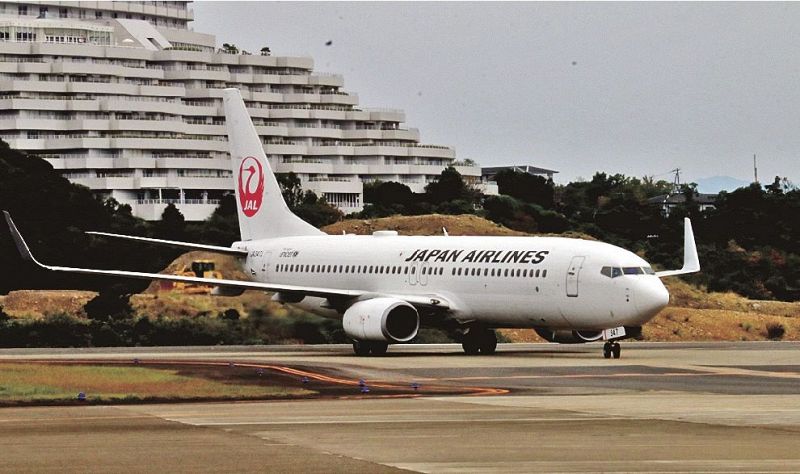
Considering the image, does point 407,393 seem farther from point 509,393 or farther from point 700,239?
point 700,239

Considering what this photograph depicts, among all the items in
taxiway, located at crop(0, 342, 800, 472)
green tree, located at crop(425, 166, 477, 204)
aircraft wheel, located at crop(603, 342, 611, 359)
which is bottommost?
taxiway, located at crop(0, 342, 800, 472)

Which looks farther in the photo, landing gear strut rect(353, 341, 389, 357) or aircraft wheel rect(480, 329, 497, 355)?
aircraft wheel rect(480, 329, 497, 355)

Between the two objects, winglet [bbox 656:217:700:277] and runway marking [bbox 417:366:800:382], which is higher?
winglet [bbox 656:217:700:277]

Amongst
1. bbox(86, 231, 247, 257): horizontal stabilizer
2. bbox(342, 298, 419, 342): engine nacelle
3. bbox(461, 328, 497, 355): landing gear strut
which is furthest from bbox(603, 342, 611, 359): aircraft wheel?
bbox(86, 231, 247, 257): horizontal stabilizer

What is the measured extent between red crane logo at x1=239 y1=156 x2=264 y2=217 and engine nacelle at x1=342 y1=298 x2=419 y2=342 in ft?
38.4

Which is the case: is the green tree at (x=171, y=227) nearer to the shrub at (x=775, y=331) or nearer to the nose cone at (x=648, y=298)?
the shrub at (x=775, y=331)

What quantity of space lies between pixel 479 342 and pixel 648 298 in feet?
23.6

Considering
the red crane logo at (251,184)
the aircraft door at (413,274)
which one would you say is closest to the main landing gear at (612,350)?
the aircraft door at (413,274)

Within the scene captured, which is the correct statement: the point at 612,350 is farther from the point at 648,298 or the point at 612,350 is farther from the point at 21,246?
the point at 21,246

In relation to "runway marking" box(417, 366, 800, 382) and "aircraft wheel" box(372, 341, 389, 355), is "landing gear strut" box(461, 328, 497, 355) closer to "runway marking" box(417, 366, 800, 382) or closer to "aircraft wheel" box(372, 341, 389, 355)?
"aircraft wheel" box(372, 341, 389, 355)

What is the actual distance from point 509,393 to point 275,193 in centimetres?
2906

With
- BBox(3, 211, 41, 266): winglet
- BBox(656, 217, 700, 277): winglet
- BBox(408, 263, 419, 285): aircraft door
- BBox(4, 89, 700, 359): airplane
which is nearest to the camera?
BBox(4, 89, 700, 359): airplane

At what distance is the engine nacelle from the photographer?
51031 millimetres

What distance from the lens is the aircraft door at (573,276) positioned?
4812 centimetres
